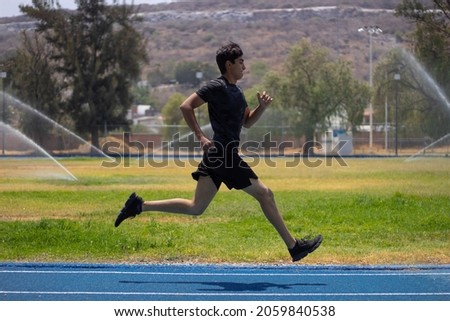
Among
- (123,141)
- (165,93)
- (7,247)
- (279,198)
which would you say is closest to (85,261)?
(7,247)

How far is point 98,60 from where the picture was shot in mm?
80625

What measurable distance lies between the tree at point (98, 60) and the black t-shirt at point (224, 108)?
2666 inches

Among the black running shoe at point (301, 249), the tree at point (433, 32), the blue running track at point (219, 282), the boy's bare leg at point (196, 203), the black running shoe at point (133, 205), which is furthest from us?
the tree at point (433, 32)

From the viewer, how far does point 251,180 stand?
9.02 meters

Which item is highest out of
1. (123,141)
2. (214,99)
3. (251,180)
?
(214,99)

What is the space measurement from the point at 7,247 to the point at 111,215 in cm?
487

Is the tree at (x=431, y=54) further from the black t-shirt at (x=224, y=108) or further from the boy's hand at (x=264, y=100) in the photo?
the black t-shirt at (x=224, y=108)

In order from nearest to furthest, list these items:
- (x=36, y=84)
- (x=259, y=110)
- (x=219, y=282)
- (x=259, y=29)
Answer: (x=219, y=282), (x=259, y=110), (x=36, y=84), (x=259, y=29)

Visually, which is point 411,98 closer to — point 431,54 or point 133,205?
point 431,54

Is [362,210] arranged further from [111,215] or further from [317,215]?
[111,215]

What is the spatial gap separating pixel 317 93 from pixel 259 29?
318ft

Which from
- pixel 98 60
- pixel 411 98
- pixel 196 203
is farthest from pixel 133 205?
pixel 98 60

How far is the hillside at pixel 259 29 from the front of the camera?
158 m

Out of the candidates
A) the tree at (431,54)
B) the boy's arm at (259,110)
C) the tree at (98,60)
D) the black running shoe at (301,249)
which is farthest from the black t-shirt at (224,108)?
the tree at (98,60)
